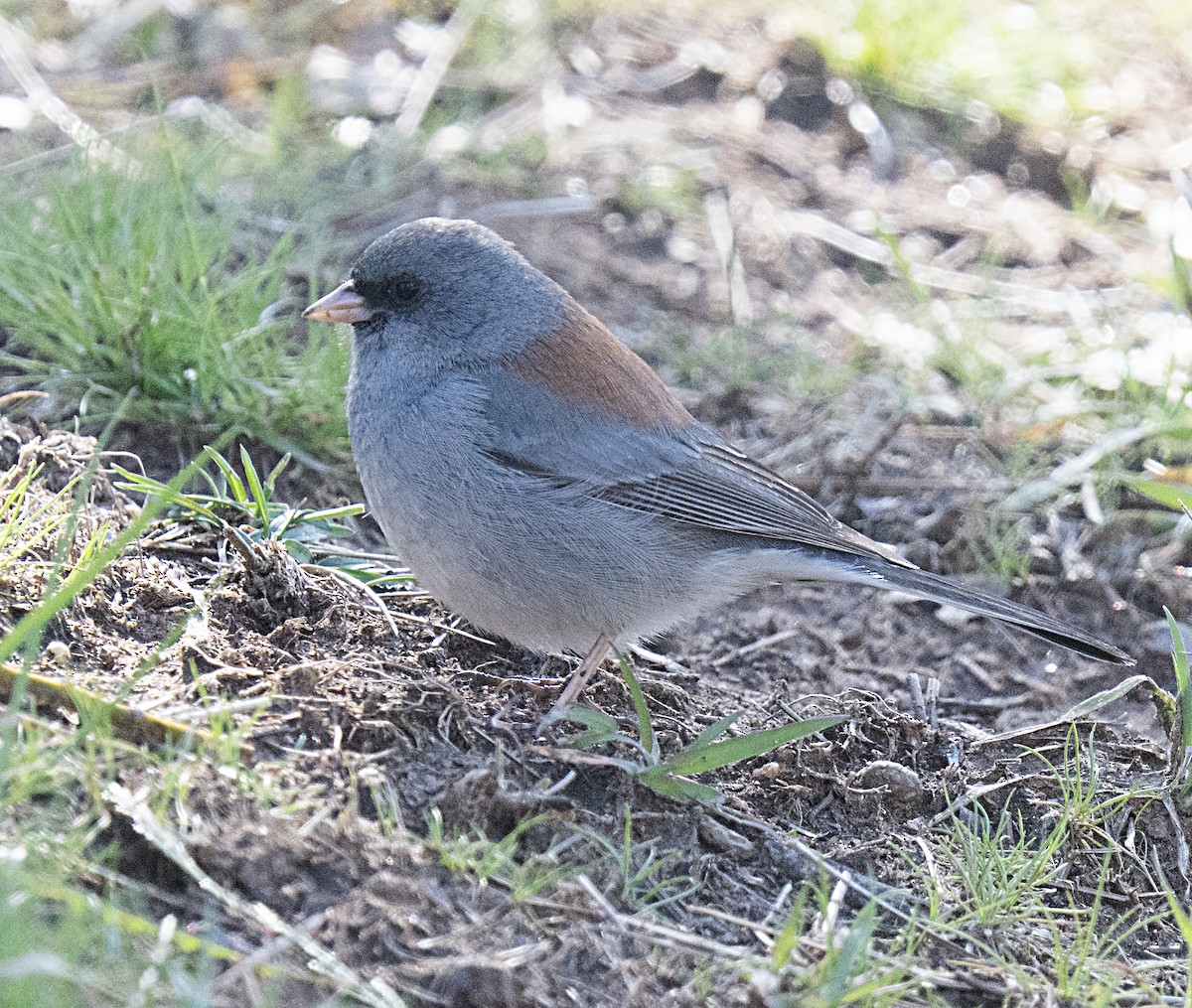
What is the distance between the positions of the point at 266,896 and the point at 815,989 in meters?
0.98

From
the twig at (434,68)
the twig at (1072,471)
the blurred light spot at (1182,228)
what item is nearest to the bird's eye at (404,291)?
the twig at (1072,471)

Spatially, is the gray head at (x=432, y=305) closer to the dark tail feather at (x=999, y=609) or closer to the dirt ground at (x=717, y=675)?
the dirt ground at (x=717, y=675)

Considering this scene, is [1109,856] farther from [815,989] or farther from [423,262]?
[423,262]

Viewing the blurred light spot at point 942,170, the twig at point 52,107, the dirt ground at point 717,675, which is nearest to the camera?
the dirt ground at point 717,675

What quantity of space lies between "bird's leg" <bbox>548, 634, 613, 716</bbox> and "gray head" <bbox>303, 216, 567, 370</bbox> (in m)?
0.83

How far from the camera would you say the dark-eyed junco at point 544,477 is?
334 cm

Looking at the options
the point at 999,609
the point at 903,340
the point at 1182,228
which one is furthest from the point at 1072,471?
the point at 1182,228

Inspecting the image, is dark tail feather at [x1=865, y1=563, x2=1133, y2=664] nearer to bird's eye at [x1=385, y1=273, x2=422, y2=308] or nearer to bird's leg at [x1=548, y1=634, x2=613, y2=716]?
bird's leg at [x1=548, y1=634, x2=613, y2=716]

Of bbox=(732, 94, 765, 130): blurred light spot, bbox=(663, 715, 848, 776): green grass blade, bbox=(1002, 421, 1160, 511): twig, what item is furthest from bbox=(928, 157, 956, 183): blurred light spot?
bbox=(663, 715, 848, 776): green grass blade

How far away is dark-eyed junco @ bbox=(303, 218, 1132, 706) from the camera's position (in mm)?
3344

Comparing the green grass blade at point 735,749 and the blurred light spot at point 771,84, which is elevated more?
the blurred light spot at point 771,84

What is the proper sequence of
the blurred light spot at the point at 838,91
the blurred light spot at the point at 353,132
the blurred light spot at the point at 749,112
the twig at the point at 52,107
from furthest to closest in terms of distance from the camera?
the blurred light spot at the point at 838,91
the blurred light spot at the point at 749,112
the blurred light spot at the point at 353,132
the twig at the point at 52,107

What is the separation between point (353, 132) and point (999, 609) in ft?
12.7

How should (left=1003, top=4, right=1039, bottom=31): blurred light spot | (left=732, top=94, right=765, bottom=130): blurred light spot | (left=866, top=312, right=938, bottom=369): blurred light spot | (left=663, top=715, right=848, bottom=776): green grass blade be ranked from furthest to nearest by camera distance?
(left=1003, top=4, right=1039, bottom=31): blurred light spot
(left=732, top=94, right=765, bottom=130): blurred light spot
(left=866, top=312, right=938, bottom=369): blurred light spot
(left=663, top=715, right=848, bottom=776): green grass blade
